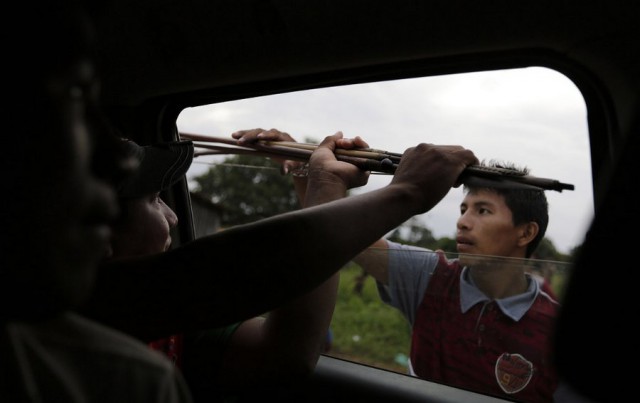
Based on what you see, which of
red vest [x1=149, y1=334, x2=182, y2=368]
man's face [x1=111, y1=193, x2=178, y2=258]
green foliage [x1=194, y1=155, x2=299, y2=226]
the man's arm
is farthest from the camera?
green foliage [x1=194, y1=155, x2=299, y2=226]

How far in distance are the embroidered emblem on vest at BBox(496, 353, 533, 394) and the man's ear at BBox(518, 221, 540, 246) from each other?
0.41m

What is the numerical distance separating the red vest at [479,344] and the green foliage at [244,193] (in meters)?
1.40

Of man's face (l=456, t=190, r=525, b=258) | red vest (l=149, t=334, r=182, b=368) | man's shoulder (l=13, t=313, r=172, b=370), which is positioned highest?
man's face (l=456, t=190, r=525, b=258)

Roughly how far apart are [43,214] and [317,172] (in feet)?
3.66

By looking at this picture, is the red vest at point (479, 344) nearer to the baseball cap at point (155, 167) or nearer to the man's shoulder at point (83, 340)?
the baseball cap at point (155, 167)

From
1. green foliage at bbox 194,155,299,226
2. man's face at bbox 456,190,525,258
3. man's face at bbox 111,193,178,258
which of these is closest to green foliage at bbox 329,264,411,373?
man's face at bbox 456,190,525,258

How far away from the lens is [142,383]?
0.90 metres

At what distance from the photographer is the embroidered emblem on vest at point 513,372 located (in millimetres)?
2284

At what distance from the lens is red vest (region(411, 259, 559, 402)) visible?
226 centimetres

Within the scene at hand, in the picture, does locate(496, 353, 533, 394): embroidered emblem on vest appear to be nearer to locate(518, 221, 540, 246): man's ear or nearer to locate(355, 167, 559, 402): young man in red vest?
locate(355, 167, 559, 402): young man in red vest

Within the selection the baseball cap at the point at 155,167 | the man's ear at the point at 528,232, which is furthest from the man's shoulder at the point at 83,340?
the man's ear at the point at 528,232

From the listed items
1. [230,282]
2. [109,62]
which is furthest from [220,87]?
[230,282]

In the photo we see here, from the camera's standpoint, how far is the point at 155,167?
1.92 m

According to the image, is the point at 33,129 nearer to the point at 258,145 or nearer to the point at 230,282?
Answer: the point at 230,282
